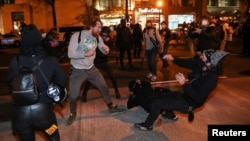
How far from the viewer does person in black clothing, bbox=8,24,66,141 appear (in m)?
3.27

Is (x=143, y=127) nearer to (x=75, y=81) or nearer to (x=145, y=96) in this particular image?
(x=145, y=96)

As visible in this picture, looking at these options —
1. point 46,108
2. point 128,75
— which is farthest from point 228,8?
point 46,108

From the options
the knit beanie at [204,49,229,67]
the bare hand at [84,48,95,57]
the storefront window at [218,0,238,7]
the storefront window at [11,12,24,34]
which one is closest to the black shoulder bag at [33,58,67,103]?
the bare hand at [84,48,95,57]

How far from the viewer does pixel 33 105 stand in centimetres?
326

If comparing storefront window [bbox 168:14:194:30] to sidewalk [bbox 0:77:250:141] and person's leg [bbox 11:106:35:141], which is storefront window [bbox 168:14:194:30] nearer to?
sidewalk [bbox 0:77:250:141]

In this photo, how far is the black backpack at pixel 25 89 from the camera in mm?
3184

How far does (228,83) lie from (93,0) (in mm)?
29272

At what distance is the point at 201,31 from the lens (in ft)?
25.4

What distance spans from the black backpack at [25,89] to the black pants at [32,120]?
0.27 feet

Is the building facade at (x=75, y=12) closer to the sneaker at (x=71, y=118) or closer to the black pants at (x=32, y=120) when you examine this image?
the sneaker at (x=71, y=118)

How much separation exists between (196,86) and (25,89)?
7.95 feet

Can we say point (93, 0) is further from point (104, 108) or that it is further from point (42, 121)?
point (42, 121)

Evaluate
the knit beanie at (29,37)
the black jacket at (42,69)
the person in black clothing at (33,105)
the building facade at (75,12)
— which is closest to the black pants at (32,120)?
the person in black clothing at (33,105)

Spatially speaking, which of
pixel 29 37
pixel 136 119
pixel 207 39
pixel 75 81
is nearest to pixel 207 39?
pixel 207 39
